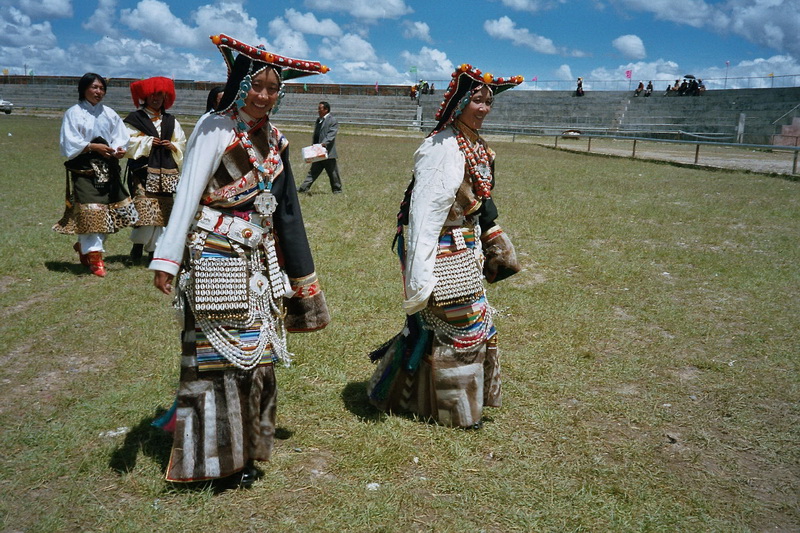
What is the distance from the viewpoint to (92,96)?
289 inches

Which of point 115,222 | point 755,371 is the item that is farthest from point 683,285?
point 115,222

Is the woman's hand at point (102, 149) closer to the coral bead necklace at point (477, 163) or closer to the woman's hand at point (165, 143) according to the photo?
the woman's hand at point (165, 143)

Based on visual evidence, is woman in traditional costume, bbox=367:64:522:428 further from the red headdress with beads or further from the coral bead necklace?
the red headdress with beads

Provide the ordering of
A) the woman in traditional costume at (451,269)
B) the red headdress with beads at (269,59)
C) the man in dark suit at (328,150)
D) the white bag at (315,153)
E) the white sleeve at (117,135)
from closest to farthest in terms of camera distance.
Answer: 1. the red headdress with beads at (269,59)
2. the white bag at (315,153)
3. the woman in traditional costume at (451,269)
4. the white sleeve at (117,135)
5. the man in dark suit at (328,150)

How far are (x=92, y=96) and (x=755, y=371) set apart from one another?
736 centimetres

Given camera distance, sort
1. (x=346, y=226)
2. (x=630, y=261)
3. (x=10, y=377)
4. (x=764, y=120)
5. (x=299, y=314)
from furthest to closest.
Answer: (x=764, y=120), (x=346, y=226), (x=630, y=261), (x=10, y=377), (x=299, y=314)

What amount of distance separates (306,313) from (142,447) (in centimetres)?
133

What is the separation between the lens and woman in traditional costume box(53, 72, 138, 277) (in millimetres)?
7309

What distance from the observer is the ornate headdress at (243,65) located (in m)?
3.15

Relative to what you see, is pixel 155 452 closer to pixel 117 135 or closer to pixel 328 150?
pixel 117 135

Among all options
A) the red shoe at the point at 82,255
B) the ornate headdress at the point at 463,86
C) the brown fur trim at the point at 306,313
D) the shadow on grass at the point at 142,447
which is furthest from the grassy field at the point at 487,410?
the ornate headdress at the point at 463,86

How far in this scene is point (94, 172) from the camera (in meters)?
7.61

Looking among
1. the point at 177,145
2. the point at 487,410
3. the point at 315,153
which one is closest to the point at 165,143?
the point at 177,145

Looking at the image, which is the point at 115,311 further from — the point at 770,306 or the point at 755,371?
the point at 770,306
